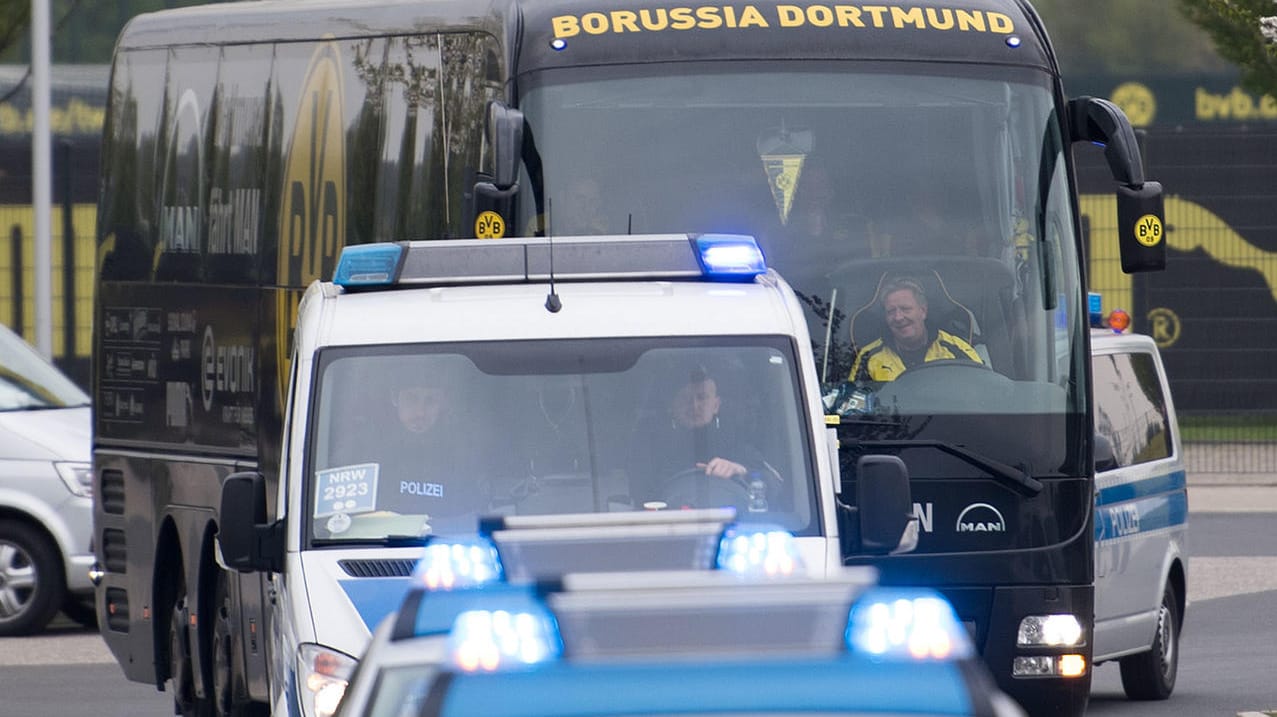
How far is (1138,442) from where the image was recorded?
40.6 feet

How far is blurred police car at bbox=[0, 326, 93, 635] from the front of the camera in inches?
592

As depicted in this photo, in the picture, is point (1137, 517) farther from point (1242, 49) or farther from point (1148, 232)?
point (1242, 49)

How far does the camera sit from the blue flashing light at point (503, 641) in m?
3.46

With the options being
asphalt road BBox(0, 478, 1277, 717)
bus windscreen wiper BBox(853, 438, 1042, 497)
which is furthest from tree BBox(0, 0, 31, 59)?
bus windscreen wiper BBox(853, 438, 1042, 497)

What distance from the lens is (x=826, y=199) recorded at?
31.6 ft

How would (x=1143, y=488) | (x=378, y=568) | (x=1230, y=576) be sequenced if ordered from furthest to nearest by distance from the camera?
(x=1230, y=576) → (x=1143, y=488) → (x=378, y=568)

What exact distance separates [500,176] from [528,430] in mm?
2213

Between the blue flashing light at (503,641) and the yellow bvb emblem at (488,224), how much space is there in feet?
19.2

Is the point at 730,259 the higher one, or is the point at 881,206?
the point at 881,206

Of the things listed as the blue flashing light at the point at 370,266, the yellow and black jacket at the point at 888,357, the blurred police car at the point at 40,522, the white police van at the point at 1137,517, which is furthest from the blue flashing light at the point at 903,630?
the blurred police car at the point at 40,522

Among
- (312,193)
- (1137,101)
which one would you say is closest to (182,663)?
(312,193)

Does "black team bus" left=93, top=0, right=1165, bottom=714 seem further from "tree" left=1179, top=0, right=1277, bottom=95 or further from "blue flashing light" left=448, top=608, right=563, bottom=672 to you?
"tree" left=1179, top=0, right=1277, bottom=95

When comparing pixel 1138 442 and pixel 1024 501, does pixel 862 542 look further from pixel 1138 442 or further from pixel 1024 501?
pixel 1138 442

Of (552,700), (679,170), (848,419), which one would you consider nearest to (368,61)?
(679,170)
